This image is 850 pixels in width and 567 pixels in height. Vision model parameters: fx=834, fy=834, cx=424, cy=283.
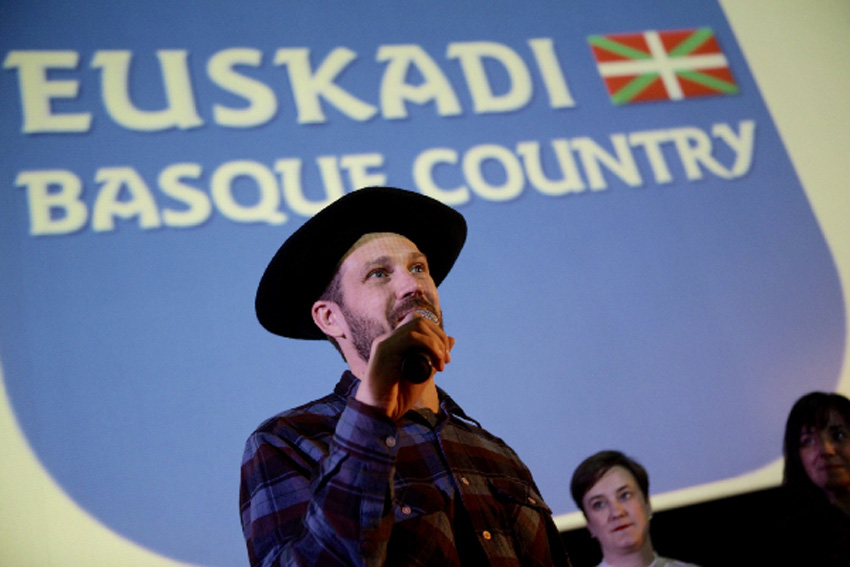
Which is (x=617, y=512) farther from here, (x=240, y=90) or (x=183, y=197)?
(x=240, y=90)

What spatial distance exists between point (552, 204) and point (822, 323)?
89 centimetres

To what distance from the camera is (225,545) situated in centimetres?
187

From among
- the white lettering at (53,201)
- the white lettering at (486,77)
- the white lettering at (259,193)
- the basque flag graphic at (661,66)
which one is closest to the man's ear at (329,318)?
the white lettering at (259,193)

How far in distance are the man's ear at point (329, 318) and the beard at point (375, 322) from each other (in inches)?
1.4

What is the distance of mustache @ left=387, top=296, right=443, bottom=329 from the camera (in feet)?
4.58

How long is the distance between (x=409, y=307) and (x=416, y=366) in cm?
35

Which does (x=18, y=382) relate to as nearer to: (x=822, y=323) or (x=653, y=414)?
(x=653, y=414)

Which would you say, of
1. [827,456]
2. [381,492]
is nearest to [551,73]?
[827,456]

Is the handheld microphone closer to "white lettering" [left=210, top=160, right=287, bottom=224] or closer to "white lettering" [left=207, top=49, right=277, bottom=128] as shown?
"white lettering" [left=210, top=160, right=287, bottom=224]

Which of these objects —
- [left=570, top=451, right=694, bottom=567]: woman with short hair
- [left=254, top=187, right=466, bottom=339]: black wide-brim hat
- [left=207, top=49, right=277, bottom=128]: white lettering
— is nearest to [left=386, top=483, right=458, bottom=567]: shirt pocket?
[left=254, top=187, right=466, bottom=339]: black wide-brim hat

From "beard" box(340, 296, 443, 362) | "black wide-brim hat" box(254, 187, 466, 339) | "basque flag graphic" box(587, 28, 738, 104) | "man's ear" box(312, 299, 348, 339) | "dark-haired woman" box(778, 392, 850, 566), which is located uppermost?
"basque flag graphic" box(587, 28, 738, 104)

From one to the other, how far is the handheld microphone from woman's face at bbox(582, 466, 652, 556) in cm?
126

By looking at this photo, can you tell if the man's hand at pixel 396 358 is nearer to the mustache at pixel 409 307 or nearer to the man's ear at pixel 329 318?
the mustache at pixel 409 307

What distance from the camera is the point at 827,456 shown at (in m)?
2.35
